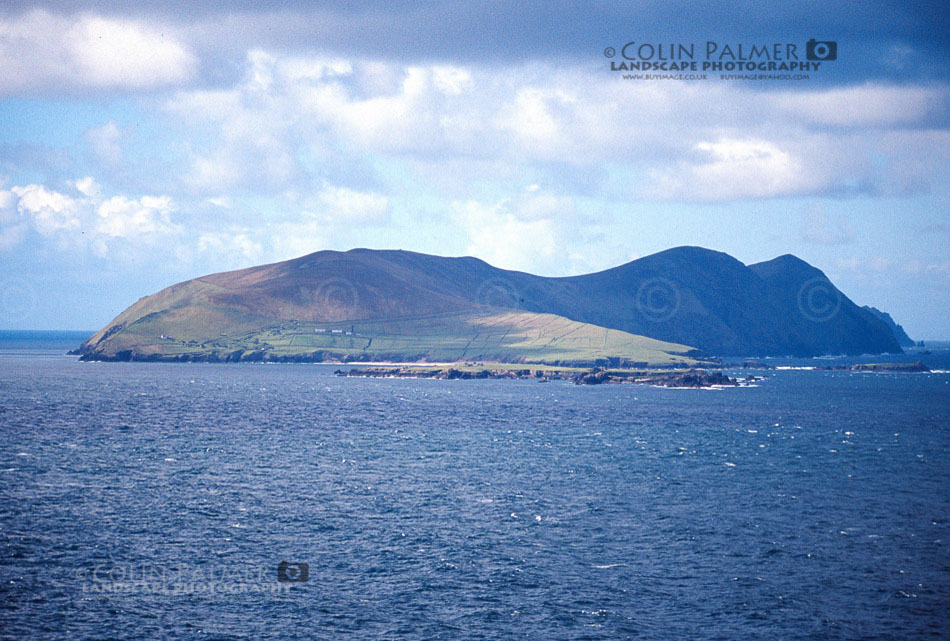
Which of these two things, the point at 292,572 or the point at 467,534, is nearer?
the point at 292,572

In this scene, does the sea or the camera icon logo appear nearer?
the sea

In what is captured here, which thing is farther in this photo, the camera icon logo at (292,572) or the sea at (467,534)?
the camera icon logo at (292,572)

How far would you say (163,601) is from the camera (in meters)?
48.4

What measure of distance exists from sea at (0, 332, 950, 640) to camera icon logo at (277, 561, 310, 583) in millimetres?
215

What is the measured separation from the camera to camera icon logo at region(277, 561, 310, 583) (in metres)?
52.3

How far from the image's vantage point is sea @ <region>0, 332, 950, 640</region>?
46812 mm

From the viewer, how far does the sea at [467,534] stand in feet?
154

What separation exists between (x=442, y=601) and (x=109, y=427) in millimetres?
87317

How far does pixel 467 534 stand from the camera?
63.1 m

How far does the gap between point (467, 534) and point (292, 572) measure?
14.4 metres

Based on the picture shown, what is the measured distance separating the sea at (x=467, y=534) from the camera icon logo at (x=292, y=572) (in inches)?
8.4

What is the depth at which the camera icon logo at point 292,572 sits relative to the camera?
172ft

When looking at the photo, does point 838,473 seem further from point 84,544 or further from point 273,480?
point 84,544

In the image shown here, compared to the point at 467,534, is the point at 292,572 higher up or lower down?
lower down
